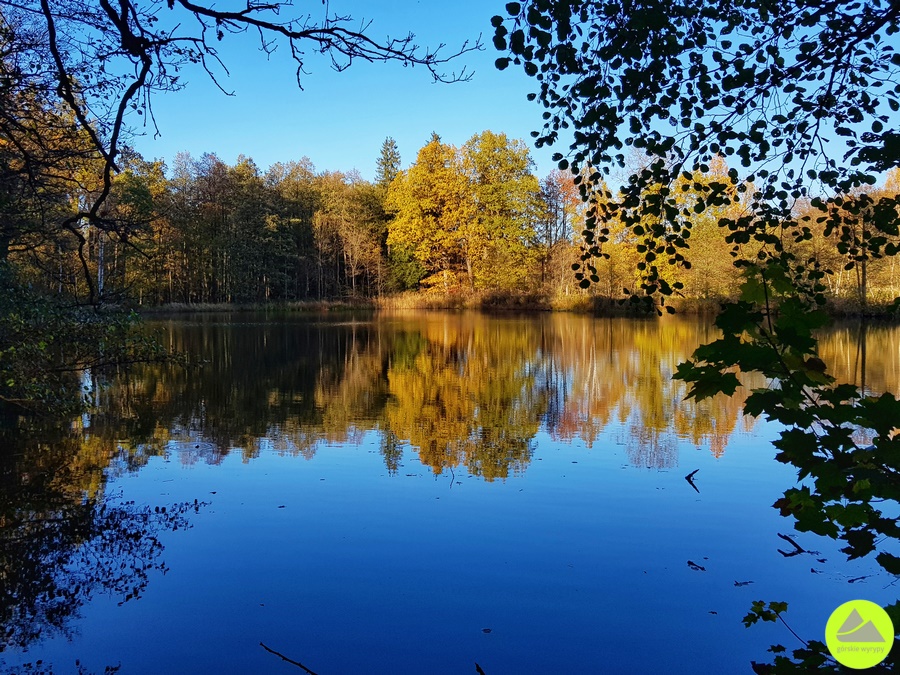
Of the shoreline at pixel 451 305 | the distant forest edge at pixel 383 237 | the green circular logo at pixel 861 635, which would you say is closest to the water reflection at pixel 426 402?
the green circular logo at pixel 861 635

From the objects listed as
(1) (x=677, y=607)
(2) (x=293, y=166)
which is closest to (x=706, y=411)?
(1) (x=677, y=607)

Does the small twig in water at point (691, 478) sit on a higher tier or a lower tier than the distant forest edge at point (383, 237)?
lower

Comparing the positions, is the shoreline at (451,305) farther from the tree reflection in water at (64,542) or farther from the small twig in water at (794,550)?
the tree reflection in water at (64,542)

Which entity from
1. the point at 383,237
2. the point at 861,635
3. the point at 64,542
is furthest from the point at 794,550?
the point at 383,237

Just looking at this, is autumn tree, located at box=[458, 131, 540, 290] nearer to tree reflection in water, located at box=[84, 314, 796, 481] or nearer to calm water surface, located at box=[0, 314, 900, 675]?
tree reflection in water, located at box=[84, 314, 796, 481]

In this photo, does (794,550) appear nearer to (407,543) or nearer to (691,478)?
(691,478)

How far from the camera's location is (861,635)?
2346 mm

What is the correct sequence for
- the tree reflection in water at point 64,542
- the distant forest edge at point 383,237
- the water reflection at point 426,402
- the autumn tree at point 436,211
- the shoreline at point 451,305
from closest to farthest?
1. the tree reflection in water at point 64,542
2. the water reflection at point 426,402
3. the shoreline at point 451,305
4. the distant forest edge at point 383,237
5. the autumn tree at point 436,211

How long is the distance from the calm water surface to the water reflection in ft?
0.31

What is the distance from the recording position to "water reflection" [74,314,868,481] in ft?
31.9

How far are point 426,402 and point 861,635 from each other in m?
11.1

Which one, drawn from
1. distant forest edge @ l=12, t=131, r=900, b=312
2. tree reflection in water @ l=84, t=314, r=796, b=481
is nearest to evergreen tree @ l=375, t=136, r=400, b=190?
distant forest edge @ l=12, t=131, r=900, b=312

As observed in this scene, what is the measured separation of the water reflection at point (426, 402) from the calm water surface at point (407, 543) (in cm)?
10

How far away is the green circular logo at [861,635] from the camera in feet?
7.40
